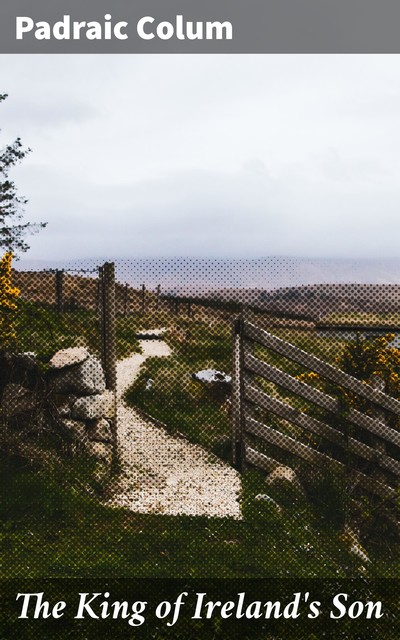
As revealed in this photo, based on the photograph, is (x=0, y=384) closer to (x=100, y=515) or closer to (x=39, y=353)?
(x=39, y=353)

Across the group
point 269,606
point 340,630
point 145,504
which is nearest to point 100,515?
point 145,504

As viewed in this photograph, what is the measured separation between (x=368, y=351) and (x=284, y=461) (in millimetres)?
2380

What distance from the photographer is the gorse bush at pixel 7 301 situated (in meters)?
9.37

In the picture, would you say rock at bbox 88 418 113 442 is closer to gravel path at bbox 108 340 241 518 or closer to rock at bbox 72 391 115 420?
rock at bbox 72 391 115 420

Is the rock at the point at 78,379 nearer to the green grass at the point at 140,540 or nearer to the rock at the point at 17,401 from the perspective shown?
the rock at the point at 17,401

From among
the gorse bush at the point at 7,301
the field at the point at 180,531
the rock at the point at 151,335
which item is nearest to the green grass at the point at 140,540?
the field at the point at 180,531

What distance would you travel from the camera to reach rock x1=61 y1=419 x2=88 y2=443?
859 cm

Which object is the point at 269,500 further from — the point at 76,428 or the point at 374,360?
the point at 374,360

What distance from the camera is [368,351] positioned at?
33.0 ft

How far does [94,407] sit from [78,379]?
1.53 feet

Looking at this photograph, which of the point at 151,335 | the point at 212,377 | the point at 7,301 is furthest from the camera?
the point at 151,335

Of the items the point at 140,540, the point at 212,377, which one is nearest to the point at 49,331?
the point at 212,377

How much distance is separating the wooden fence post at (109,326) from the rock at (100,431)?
0.33 feet

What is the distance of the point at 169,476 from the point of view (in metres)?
8.70
